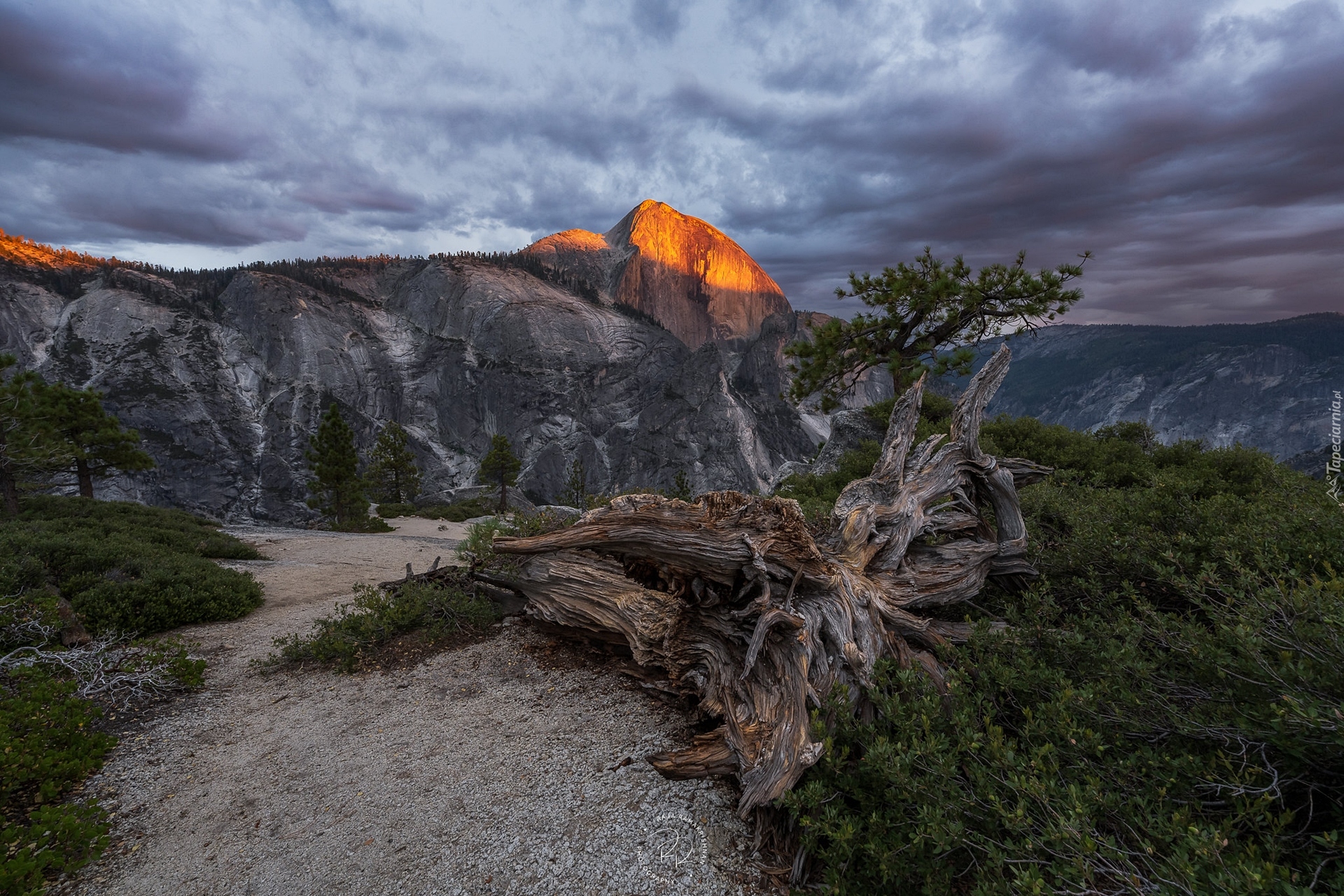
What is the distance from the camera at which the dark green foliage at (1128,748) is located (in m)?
2.26

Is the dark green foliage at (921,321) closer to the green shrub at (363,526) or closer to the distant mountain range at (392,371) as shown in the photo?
the green shrub at (363,526)

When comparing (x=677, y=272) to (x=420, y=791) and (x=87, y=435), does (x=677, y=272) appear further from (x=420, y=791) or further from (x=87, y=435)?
(x=420, y=791)

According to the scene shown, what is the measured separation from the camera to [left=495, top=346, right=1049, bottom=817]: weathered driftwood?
168 inches

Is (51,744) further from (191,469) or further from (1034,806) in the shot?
(191,469)

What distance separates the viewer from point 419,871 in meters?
3.66

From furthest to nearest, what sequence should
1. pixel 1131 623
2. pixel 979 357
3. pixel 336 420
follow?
1. pixel 336 420
2. pixel 979 357
3. pixel 1131 623

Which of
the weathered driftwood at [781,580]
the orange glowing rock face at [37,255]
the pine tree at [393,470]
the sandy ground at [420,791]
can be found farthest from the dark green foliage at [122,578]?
the orange glowing rock face at [37,255]

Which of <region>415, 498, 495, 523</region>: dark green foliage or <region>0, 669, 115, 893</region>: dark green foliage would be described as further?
<region>415, 498, 495, 523</region>: dark green foliage

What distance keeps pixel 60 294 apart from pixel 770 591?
13484cm

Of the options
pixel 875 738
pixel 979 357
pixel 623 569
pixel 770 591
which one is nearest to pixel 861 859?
pixel 875 738

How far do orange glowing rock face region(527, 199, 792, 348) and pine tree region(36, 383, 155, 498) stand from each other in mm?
121953
